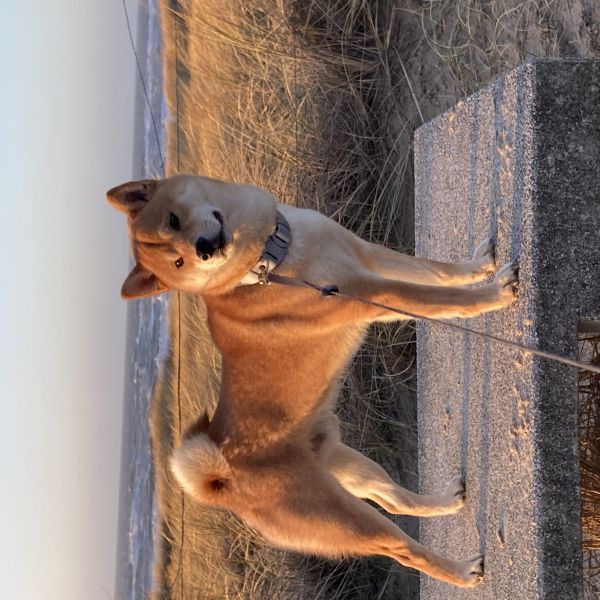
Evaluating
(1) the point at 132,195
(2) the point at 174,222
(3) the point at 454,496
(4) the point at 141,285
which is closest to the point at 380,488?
(3) the point at 454,496

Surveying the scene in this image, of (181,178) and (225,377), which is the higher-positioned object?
(181,178)

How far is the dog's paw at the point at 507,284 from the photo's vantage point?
2.09 m

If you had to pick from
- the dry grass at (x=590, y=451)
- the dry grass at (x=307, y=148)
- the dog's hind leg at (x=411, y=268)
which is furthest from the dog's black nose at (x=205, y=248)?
the dry grass at (x=307, y=148)

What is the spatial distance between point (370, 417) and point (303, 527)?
1.59 m

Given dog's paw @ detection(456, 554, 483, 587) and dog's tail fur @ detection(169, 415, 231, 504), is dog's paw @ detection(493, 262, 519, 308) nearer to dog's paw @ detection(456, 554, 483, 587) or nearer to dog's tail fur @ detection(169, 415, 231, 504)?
dog's paw @ detection(456, 554, 483, 587)

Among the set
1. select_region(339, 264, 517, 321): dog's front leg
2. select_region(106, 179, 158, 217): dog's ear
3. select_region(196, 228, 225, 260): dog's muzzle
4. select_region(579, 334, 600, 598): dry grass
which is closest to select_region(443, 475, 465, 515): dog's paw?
select_region(579, 334, 600, 598): dry grass

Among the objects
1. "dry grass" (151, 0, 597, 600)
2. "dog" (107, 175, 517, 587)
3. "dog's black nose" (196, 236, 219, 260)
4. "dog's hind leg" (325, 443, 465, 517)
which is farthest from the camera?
"dry grass" (151, 0, 597, 600)

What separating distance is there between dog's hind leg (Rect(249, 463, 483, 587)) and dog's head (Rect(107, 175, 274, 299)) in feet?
2.43

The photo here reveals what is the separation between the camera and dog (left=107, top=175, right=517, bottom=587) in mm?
2170

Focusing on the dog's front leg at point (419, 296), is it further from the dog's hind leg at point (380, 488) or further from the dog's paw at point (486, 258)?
the dog's hind leg at point (380, 488)

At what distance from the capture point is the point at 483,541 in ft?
7.73

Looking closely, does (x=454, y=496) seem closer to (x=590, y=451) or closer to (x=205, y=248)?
(x=590, y=451)

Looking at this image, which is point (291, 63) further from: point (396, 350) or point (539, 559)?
point (539, 559)

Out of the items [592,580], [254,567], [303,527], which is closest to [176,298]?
[254,567]
